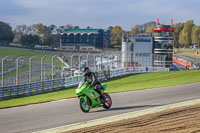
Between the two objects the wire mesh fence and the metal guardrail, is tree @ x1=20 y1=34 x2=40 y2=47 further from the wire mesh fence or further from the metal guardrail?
the metal guardrail

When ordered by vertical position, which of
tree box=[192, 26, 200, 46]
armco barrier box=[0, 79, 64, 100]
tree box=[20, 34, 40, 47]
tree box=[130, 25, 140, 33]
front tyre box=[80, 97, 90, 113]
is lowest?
armco barrier box=[0, 79, 64, 100]

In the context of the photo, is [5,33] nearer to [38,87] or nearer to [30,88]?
[38,87]

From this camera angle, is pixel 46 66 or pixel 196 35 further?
pixel 196 35

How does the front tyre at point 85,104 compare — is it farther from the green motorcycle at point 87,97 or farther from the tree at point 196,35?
the tree at point 196,35

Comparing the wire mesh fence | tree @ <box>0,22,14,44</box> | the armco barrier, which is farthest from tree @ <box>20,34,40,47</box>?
the armco barrier

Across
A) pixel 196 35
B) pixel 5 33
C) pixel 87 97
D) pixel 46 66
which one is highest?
pixel 196 35

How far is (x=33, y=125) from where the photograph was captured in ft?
30.8

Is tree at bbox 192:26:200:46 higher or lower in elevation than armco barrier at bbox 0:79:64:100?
higher

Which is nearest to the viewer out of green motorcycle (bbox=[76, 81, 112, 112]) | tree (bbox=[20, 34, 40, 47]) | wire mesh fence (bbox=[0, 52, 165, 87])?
green motorcycle (bbox=[76, 81, 112, 112])

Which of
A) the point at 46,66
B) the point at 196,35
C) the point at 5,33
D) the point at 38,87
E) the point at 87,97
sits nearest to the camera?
the point at 87,97

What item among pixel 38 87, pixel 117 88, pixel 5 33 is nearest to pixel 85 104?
pixel 117 88

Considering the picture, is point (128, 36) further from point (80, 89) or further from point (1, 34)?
point (80, 89)

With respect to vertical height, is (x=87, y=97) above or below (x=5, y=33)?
below

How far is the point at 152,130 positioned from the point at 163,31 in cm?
5964
